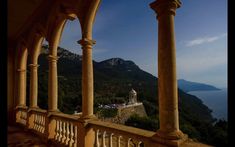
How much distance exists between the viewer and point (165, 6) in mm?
4223

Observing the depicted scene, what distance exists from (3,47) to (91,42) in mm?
6028

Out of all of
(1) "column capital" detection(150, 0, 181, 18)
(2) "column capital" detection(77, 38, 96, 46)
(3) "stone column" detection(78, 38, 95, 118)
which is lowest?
(3) "stone column" detection(78, 38, 95, 118)

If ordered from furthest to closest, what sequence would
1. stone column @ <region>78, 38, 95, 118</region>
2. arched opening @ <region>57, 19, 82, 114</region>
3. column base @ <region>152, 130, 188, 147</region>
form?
arched opening @ <region>57, 19, 82, 114</region> → stone column @ <region>78, 38, 95, 118</region> → column base @ <region>152, 130, 188, 147</region>

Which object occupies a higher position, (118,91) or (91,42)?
(91,42)

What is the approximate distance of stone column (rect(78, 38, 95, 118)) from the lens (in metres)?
6.85

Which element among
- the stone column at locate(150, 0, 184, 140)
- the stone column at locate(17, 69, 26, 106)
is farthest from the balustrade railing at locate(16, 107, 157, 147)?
the stone column at locate(17, 69, 26, 106)

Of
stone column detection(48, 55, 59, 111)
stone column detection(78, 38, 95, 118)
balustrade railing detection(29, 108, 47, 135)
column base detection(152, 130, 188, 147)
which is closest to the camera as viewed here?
column base detection(152, 130, 188, 147)

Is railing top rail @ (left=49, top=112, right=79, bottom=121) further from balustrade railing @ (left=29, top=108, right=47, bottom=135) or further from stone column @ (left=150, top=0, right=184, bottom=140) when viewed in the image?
stone column @ (left=150, top=0, right=184, bottom=140)

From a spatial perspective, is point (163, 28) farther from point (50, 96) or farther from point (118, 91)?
point (118, 91)

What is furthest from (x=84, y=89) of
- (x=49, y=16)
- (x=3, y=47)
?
(x=3, y=47)

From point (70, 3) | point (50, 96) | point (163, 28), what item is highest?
point (70, 3)

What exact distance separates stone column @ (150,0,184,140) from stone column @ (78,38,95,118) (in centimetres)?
318

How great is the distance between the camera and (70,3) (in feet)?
28.2

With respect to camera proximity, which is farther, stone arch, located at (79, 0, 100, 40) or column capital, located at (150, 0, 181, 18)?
stone arch, located at (79, 0, 100, 40)
